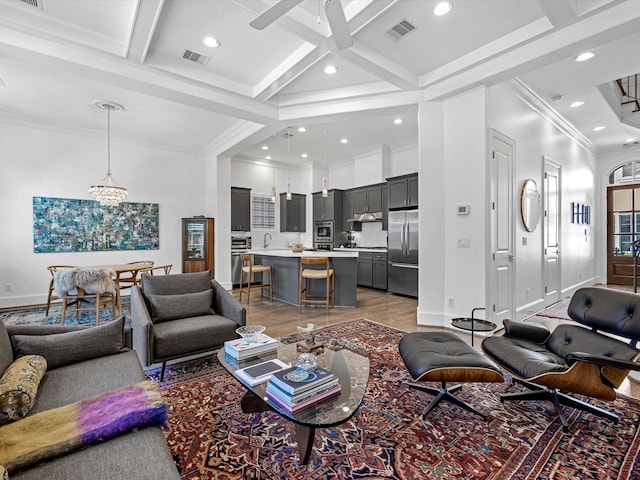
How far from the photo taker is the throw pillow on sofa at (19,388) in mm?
1311

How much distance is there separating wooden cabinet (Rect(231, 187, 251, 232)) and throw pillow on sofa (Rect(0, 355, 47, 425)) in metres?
6.02

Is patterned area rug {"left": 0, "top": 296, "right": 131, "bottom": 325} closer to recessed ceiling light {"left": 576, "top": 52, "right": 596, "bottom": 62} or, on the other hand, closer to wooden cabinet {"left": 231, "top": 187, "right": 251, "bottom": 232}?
wooden cabinet {"left": 231, "top": 187, "right": 251, "bottom": 232}

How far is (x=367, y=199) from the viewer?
24.5 ft

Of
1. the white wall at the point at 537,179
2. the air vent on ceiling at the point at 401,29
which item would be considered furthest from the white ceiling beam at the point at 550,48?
the air vent on ceiling at the point at 401,29

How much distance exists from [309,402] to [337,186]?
294 inches

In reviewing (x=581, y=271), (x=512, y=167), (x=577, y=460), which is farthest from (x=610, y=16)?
(x=581, y=271)

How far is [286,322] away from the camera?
437cm

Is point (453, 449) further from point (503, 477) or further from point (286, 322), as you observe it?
point (286, 322)

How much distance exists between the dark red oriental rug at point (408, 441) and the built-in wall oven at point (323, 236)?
5.75m

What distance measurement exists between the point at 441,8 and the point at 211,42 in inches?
90.4

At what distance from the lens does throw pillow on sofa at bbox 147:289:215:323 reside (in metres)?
2.93

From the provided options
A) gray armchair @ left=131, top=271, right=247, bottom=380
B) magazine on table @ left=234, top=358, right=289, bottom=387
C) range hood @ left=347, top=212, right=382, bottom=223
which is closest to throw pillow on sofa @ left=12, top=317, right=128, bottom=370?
gray armchair @ left=131, top=271, right=247, bottom=380

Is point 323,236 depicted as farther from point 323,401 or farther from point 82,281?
point 323,401

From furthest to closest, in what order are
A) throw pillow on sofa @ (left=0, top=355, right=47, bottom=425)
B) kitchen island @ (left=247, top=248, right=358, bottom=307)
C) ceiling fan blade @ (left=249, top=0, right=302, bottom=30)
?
kitchen island @ (left=247, top=248, right=358, bottom=307)
ceiling fan blade @ (left=249, top=0, right=302, bottom=30)
throw pillow on sofa @ (left=0, top=355, right=47, bottom=425)
